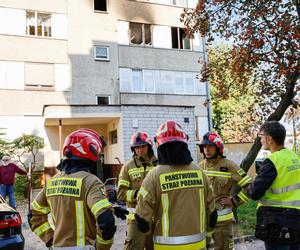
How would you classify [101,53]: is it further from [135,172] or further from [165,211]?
[165,211]

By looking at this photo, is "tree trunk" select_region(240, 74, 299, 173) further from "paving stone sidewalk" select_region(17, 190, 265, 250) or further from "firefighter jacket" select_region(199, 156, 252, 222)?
"firefighter jacket" select_region(199, 156, 252, 222)

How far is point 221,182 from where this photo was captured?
15.2 feet

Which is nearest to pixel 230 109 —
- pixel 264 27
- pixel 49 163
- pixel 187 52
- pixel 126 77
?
pixel 187 52

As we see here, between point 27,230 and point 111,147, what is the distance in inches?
391

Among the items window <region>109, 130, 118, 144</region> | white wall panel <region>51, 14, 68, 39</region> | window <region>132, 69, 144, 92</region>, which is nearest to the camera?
window <region>109, 130, 118, 144</region>

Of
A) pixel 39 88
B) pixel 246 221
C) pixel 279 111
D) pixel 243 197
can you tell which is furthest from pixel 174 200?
pixel 39 88

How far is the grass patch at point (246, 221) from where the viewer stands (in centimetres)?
755

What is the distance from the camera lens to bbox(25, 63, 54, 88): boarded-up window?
18.8 m

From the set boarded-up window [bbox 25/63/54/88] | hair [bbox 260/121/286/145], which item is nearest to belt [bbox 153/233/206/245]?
hair [bbox 260/121/286/145]

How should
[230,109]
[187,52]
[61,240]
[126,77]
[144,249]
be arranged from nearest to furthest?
[61,240], [144,249], [126,77], [187,52], [230,109]

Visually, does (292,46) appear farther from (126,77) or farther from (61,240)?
(126,77)

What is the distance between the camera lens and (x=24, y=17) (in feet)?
62.7

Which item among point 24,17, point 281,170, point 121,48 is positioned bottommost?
point 281,170

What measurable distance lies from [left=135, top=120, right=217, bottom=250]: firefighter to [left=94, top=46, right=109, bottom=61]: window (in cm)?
1779
